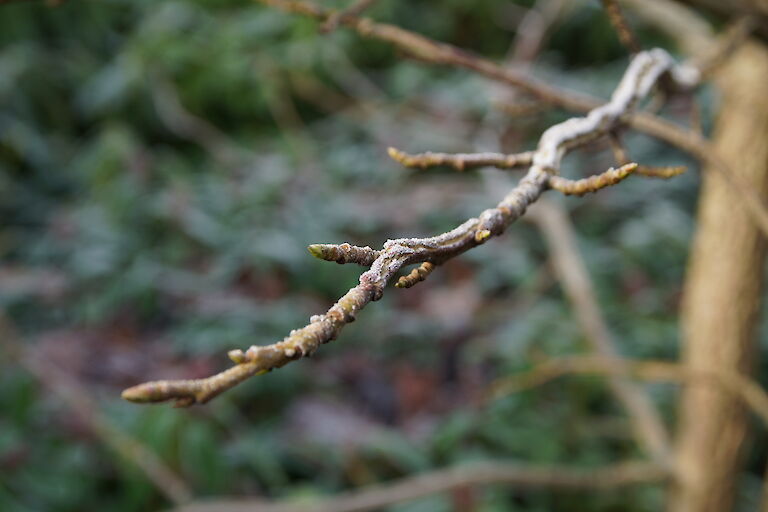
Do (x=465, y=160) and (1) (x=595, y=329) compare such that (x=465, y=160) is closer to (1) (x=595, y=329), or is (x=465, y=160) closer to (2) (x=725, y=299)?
(2) (x=725, y=299)

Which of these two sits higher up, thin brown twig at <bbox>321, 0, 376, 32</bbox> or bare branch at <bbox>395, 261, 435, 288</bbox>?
thin brown twig at <bbox>321, 0, 376, 32</bbox>

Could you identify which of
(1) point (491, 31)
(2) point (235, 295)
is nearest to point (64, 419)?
(2) point (235, 295)

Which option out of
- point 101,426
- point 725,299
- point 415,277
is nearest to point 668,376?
point 725,299

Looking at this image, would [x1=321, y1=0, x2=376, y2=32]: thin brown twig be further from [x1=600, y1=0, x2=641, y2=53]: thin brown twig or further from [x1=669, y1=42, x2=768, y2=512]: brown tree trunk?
[x1=669, y1=42, x2=768, y2=512]: brown tree trunk

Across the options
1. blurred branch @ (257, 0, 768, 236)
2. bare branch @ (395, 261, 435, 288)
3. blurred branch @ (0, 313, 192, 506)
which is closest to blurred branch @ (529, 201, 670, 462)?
blurred branch @ (257, 0, 768, 236)

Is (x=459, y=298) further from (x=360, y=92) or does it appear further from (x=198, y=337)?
(x=360, y=92)

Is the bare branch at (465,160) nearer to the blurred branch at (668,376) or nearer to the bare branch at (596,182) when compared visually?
the bare branch at (596,182)
